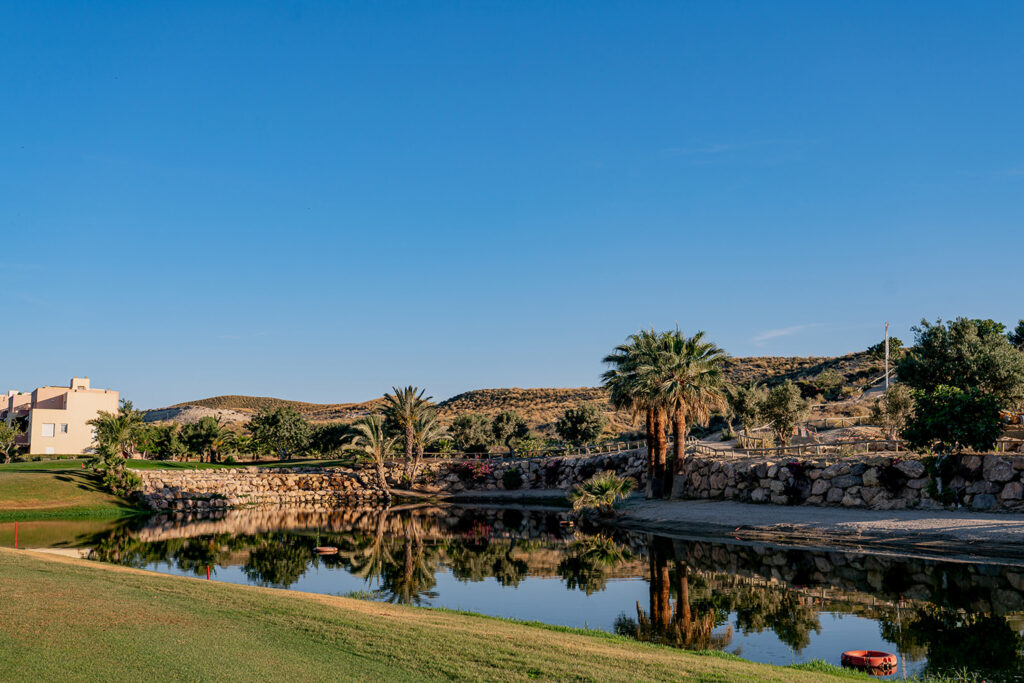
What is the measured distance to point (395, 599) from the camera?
21688mm

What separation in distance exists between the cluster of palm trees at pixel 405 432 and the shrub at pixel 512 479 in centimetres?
770

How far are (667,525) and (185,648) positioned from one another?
102 ft

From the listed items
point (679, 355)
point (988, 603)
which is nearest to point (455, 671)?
point (988, 603)

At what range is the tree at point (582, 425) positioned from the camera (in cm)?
6925

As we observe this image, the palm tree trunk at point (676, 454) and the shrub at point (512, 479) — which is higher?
the palm tree trunk at point (676, 454)

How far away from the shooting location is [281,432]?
77.4m

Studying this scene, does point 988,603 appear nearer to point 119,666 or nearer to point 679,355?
point 119,666

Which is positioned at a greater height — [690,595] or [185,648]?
[185,648]

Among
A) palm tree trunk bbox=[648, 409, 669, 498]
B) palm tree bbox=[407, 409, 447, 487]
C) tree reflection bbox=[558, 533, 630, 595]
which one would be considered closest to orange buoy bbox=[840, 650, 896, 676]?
tree reflection bbox=[558, 533, 630, 595]

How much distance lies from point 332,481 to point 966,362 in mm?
47091

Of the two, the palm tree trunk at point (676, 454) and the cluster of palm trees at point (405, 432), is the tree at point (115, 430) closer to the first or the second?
the cluster of palm trees at point (405, 432)

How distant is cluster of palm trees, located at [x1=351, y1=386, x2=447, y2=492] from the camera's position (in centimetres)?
6228

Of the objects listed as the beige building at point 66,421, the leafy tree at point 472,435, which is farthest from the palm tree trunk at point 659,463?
the beige building at point 66,421

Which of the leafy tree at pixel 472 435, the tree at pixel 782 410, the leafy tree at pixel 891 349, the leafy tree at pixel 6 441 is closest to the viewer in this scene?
the tree at pixel 782 410
